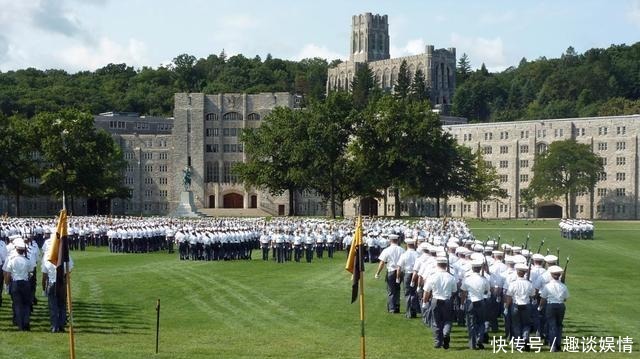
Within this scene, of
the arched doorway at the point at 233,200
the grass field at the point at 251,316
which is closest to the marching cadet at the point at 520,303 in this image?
the grass field at the point at 251,316

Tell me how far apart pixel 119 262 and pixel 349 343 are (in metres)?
26.2

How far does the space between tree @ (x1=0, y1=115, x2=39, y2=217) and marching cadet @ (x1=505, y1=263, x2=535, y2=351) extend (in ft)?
308

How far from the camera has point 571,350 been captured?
23000mm

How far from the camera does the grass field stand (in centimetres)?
2283

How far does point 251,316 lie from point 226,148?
389 feet

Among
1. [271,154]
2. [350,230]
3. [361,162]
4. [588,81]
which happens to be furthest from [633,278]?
[588,81]

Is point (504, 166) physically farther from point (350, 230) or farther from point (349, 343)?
point (349, 343)

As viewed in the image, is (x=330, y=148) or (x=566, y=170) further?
(x=566, y=170)

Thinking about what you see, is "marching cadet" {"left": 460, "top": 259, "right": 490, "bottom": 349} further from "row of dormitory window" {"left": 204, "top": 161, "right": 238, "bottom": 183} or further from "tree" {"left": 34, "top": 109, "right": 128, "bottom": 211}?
"row of dormitory window" {"left": 204, "top": 161, "right": 238, "bottom": 183}

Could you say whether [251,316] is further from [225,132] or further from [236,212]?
[225,132]

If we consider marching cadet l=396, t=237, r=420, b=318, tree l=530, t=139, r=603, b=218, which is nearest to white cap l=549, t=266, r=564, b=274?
marching cadet l=396, t=237, r=420, b=318

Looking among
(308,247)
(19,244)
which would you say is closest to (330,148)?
(308,247)

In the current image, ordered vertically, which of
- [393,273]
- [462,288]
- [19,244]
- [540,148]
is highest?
[540,148]

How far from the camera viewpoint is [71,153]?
113000 millimetres
